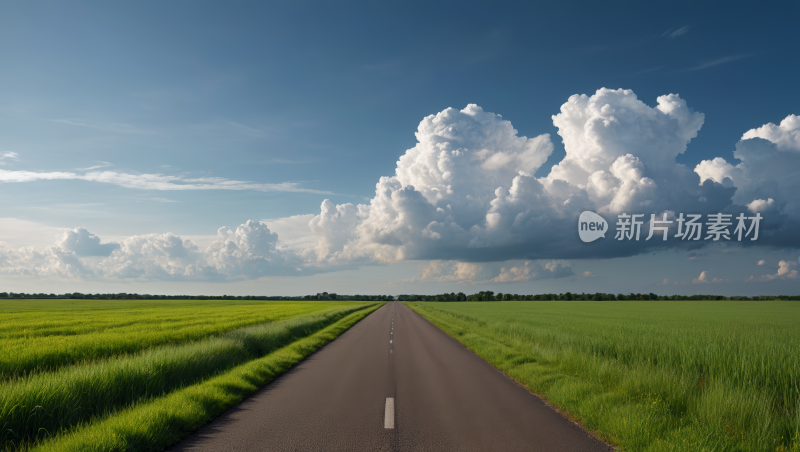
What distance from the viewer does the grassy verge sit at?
6.03 metres

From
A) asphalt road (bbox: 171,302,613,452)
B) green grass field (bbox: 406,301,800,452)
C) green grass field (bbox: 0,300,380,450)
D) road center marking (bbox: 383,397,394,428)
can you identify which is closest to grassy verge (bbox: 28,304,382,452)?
green grass field (bbox: 0,300,380,450)

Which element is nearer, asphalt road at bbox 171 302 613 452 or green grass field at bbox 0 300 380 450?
asphalt road at bbox 171 302 613 452

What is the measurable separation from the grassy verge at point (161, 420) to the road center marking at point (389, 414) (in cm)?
348

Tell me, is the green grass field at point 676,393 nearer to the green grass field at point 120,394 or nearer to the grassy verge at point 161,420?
the grassy verge at point 161,420

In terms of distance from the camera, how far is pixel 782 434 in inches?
263

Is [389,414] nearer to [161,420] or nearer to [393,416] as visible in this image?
[393,416]

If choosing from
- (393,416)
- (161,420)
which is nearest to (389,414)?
(393,416)

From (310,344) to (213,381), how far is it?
9.45 meters

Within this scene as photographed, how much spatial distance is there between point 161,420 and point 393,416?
4.17 m

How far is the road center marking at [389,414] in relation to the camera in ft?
24.1

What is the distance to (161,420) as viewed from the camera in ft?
22.9

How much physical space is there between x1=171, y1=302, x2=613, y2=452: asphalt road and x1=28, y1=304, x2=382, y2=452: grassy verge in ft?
1.02

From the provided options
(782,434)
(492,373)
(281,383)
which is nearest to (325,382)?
(281,383)

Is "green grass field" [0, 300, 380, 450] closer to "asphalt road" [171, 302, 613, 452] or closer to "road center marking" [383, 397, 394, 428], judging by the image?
"asphalt road" [171, 302, 613, 452]
